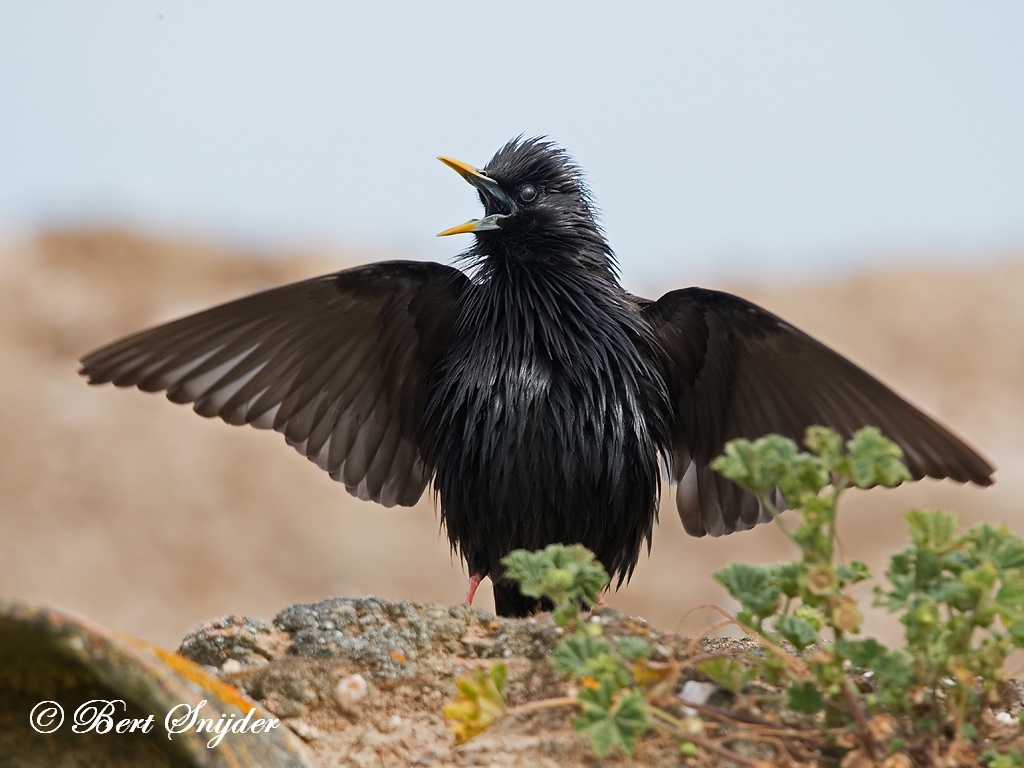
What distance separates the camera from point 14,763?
239 centimetres

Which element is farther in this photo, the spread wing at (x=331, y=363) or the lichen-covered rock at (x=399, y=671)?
the spread wing at (x=331, y=363)

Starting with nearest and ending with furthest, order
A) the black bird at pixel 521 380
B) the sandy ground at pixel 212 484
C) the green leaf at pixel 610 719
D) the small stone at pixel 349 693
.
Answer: the green leaf at pixel 610 719 < the small stone at pixel 349 693 < the black bird at pixel 521 380 < the sandy ground at pixel 212 484

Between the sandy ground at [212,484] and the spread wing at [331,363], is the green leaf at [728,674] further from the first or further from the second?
the sandy ground at [212,484]

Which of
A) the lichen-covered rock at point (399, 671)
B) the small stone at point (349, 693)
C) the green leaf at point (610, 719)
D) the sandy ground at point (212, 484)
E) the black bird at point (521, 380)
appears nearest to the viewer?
the green leaf at point (610, 719)

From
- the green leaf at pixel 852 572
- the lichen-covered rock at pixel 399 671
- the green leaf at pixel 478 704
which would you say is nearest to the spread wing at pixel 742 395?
the lichen-covered rock at pixel 399 671

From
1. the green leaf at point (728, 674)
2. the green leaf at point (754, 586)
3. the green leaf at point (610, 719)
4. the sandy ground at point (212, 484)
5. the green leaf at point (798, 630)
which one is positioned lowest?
the green leaf at point (610, 719)

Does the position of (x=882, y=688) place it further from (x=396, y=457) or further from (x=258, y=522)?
(x=258, y=522)

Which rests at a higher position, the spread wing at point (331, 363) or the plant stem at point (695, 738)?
the spread wing at point (331, 363)

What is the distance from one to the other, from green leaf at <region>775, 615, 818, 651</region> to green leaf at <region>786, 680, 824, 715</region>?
0.09 meters

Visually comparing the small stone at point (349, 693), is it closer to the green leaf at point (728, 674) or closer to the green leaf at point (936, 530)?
the green leaf at point (728, 674)

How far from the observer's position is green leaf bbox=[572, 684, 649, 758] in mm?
2236

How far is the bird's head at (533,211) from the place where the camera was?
199 inches

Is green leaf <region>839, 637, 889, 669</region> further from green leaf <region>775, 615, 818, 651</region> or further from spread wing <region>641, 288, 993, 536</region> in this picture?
spread wing <region>641, 288, 993, 536</region>

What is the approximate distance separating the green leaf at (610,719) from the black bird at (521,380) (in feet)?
7.60
